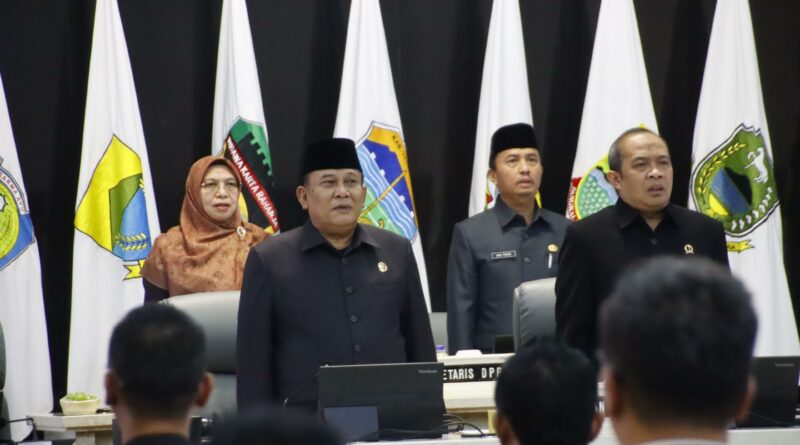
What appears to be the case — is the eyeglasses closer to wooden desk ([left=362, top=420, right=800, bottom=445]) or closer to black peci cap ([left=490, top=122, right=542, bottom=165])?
black peci cap ([left=490, top=122, right=542, bottom=165])

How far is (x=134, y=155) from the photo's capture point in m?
6.23

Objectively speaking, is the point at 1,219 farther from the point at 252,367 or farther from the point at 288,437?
the point at 288,437

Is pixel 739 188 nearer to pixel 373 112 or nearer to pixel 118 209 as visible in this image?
pixel 373 112

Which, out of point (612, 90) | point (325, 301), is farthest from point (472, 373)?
point (612, 90)

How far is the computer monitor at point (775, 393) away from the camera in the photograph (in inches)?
130

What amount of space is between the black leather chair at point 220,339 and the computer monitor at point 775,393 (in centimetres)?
159

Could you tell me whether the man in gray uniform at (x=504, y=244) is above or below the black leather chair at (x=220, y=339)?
above

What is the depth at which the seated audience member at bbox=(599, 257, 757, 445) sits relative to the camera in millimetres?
1250

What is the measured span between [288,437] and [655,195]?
9.56 ft

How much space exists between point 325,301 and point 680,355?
8.53 ft

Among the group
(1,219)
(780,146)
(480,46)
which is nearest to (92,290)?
(1,219)

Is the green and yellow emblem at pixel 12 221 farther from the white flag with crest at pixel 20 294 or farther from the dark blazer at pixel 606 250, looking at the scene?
the dark blazer at pixel 606 250

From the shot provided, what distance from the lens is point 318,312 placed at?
378 centimetres

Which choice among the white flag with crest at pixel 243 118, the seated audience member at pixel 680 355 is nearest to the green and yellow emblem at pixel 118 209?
the white flag with crest at pixel 243 118
